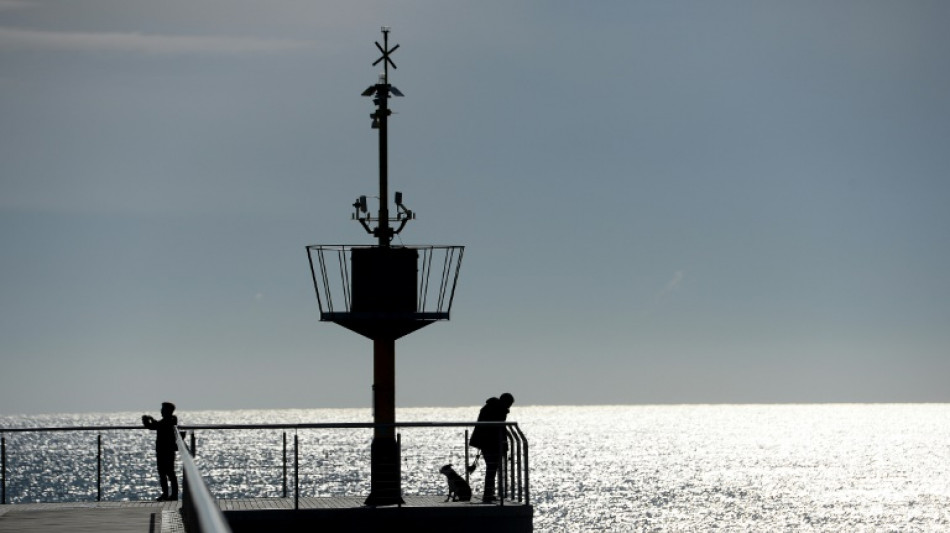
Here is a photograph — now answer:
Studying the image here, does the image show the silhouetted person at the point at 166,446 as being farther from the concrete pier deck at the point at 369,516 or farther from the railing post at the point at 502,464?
the railing post at the point at 502,464

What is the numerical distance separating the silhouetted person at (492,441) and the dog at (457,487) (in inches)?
17.3

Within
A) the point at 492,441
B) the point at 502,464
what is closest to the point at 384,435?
the point at 492,441

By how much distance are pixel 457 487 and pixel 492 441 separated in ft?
3.74

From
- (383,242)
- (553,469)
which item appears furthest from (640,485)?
(383,242)

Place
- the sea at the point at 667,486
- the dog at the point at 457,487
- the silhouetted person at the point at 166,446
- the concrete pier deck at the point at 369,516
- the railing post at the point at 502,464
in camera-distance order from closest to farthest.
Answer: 1. the concrete pier deck at the point at 369,516
2. the railing post at the point at 502,464
3. the dog at the point at 457,487
4. the silhouetted person at the point at 166,446
5. the sea at the point at 667,486

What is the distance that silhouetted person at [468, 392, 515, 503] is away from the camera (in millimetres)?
21266

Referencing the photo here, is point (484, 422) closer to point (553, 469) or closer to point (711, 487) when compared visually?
point (711, 487)

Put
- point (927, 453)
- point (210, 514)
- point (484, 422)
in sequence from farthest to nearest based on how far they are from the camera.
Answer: point (927, 453)
point (484, 422)
point (210, 514)

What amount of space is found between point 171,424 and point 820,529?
72693 millimetres

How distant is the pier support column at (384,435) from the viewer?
22078 mm

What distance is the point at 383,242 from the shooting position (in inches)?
959

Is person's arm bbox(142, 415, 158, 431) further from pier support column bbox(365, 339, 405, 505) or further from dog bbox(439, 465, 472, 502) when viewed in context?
dog bbox(439, 465, 472, 502)

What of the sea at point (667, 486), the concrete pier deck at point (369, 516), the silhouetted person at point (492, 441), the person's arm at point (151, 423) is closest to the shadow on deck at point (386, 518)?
the concrete pier deck at point (369, 516)

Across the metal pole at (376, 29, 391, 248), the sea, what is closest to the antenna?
the metal pole at (376, 29, 391, 248)
